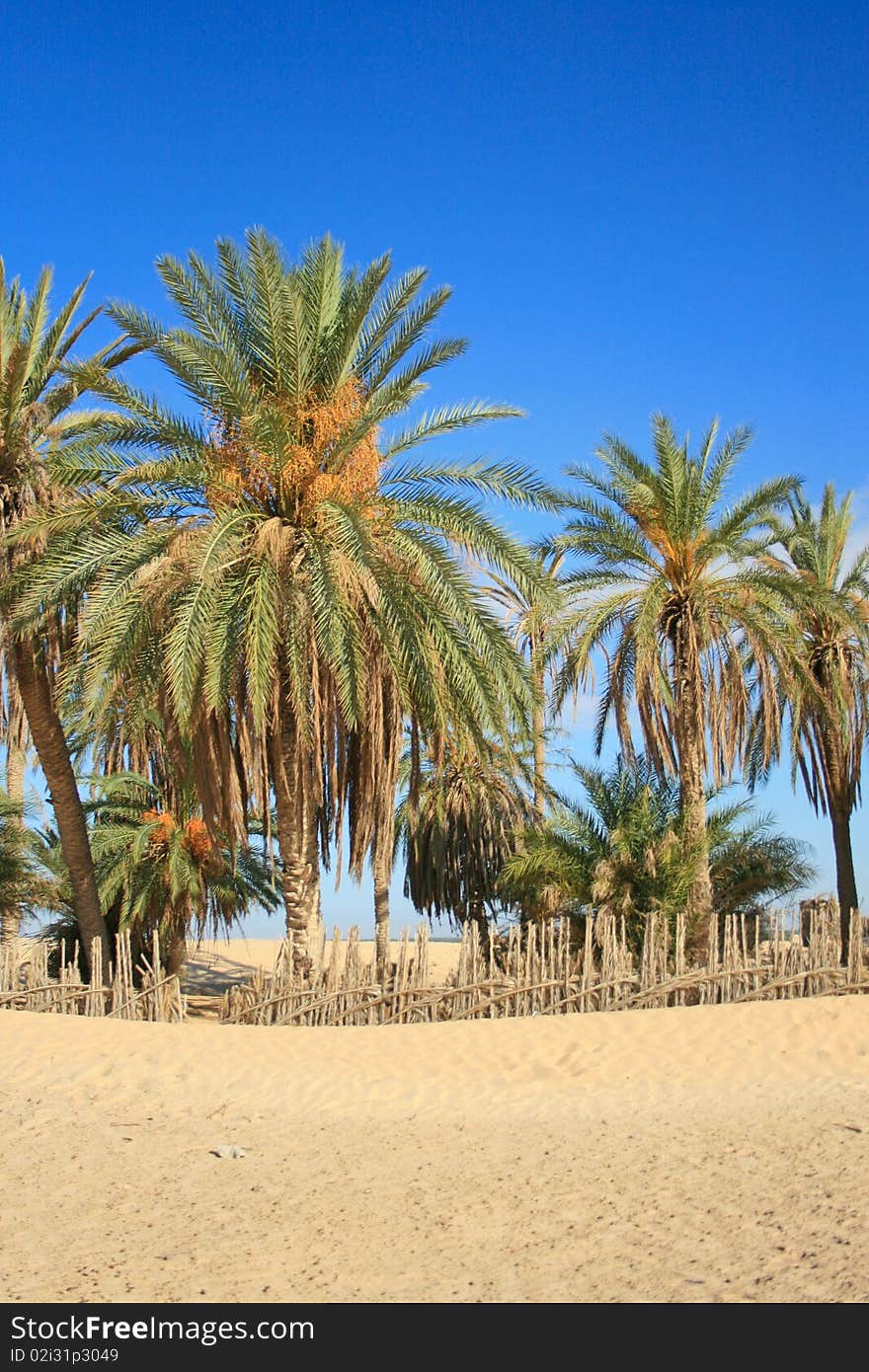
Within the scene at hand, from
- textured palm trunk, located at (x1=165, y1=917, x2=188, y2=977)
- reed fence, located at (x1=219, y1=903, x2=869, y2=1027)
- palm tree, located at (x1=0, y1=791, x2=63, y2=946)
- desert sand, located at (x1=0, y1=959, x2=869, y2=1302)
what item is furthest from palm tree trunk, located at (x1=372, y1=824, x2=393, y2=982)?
palm tree, located at (x1=0, y1=791, x2=63, y2=946)

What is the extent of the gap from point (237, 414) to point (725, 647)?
27.5 feet

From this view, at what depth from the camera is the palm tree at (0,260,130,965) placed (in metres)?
16.7

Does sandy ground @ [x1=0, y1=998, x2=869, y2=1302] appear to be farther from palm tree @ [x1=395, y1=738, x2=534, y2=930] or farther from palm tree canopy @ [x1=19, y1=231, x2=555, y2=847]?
palm tree @ [x1=395, y1=738, x2=534, y2=930]

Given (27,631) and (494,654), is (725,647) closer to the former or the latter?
(494,654)

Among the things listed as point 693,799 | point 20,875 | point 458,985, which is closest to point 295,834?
point 458,985

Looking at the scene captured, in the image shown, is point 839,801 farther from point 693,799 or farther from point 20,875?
point 20,875

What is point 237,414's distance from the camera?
15.1m

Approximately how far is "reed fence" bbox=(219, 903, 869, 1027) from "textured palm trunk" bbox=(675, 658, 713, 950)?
2185 mm

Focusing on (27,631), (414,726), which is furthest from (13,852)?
(414,726)

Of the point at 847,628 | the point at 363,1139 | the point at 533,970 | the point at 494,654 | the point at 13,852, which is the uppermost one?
the point at 847,628

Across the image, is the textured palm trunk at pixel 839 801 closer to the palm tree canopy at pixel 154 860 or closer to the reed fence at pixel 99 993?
the palm tree canopy at pixel 154 860

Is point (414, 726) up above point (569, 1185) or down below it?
above

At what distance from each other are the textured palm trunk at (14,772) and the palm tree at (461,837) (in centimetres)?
756

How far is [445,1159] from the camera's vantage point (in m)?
9.29
